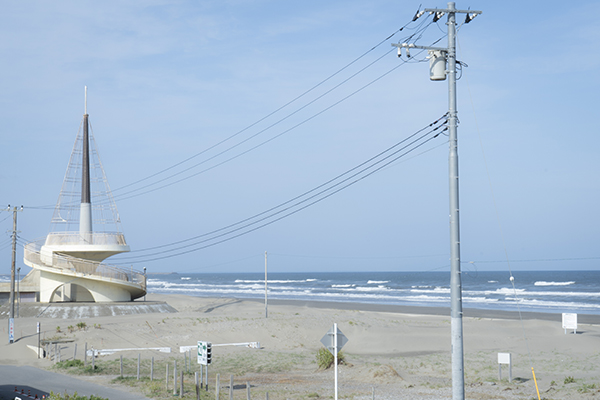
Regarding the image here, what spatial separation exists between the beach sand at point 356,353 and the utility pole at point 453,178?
697cm

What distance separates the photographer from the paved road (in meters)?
15.5

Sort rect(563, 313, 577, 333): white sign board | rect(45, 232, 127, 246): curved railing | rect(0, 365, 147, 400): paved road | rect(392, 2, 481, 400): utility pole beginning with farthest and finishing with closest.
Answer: rect(45, 232, 127, 246): curved railing, rect(563, 313, 577, 333): white sign board, rect(0, 365, 147, 400): paved road, rect(392, 2, 481, 400): utility pole

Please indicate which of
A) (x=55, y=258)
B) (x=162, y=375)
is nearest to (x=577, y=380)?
(x=162, y=375)

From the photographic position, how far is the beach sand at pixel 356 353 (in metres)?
17.5

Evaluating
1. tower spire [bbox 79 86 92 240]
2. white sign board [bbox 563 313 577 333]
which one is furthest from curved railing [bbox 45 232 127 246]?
white sign board [bbox 563 313 577 333]

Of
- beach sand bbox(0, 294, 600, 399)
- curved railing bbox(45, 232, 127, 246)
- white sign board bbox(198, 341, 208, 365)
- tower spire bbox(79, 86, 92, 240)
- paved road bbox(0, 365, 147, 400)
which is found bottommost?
beach sand bbox(0, 294, 600, 399)

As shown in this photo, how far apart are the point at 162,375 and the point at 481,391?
415 inches

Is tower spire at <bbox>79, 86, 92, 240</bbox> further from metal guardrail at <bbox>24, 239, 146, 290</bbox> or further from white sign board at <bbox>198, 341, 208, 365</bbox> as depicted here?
white sign board at <bbox>198, 341, 208, 365</bbox>

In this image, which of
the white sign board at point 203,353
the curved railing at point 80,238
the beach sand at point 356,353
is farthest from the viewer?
the curved railing at point 80,238

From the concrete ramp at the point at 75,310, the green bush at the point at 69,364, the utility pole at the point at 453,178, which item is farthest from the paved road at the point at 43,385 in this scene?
the concrete ramp at the point at 75,310

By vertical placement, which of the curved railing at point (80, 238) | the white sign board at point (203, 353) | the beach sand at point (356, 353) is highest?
the curved railing at point (80, 238)

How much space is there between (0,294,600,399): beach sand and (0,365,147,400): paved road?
1259mm

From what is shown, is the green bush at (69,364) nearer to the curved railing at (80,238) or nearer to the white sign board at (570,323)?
the curved railing at (80,238)

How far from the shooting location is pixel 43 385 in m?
17.3
